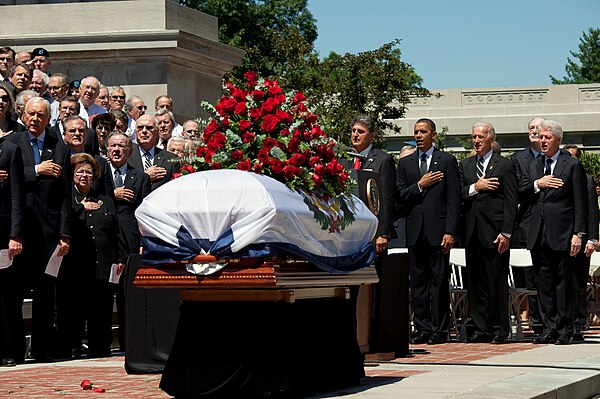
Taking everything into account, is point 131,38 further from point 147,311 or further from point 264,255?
point 264,255

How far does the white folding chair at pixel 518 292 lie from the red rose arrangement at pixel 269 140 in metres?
6.54

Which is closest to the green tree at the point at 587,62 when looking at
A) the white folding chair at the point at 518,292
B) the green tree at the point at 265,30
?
the green tree at the point at 265,30

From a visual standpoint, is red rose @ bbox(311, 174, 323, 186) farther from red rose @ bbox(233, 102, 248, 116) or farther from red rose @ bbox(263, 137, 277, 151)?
red rose @ bbox(233, 102, 248, 116)

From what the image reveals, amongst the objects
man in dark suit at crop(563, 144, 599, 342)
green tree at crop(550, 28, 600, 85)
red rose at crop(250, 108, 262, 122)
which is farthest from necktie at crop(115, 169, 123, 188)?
green tree at crop(550, 28, 600, 85)

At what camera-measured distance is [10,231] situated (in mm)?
12641

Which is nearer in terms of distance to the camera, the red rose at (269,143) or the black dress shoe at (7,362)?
the red rose at (269,143)

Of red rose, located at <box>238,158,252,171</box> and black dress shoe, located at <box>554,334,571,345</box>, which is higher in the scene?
red rose, located at <box>238,158,252,171</box>

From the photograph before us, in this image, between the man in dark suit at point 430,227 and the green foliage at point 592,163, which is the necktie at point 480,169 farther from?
the green foliage at point 592,163

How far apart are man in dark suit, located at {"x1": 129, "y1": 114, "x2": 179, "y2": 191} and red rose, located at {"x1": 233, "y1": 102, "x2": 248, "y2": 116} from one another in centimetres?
530

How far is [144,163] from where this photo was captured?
50.1 ft

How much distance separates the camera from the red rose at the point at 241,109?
31.9 feet

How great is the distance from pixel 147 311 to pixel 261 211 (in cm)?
301

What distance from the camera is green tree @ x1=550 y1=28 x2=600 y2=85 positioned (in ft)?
367

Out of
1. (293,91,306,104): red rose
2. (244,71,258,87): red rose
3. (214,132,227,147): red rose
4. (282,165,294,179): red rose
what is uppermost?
(244,71,258,87): red rose
